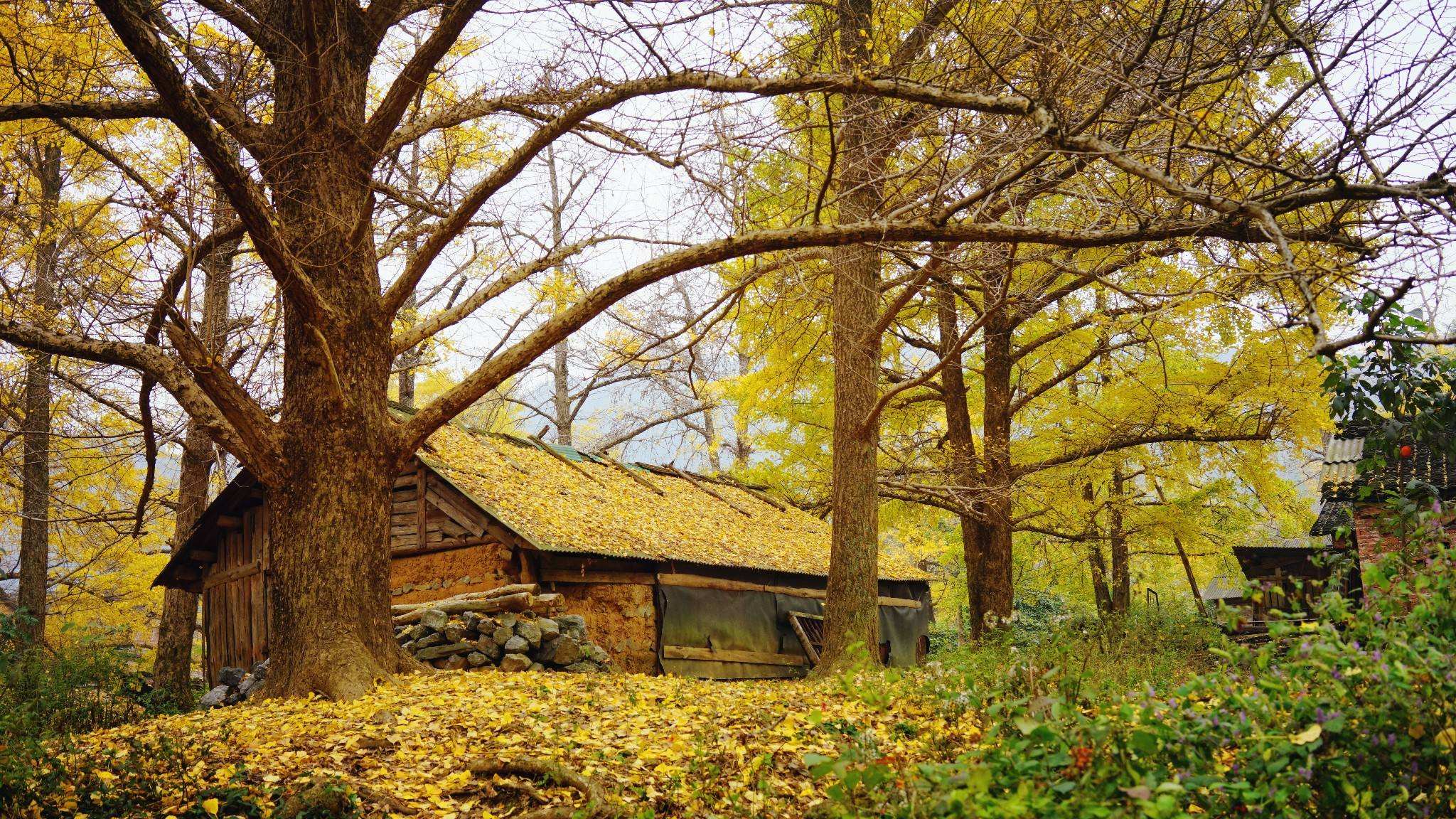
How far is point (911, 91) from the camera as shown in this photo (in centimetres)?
623

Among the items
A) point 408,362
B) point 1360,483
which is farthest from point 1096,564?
point 408,362

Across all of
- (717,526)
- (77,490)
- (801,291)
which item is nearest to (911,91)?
(801,291)

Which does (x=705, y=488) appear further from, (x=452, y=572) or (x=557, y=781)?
(x=557, y=781)

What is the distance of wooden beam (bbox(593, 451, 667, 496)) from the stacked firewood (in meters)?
6.19

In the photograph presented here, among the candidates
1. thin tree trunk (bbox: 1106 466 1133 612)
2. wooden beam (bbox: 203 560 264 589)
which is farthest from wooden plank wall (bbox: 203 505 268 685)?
thin tree trunk (bbox: 1106 466 1133 612)

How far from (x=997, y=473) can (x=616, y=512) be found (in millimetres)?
5965

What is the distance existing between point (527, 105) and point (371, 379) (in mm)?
2634

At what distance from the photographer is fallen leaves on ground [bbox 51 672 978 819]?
4.93m

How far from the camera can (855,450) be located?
11.2m

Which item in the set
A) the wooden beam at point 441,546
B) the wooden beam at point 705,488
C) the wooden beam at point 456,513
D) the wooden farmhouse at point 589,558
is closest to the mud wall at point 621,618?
the wooden farmhouse at point 589,558

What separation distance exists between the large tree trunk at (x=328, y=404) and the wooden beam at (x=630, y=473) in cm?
908

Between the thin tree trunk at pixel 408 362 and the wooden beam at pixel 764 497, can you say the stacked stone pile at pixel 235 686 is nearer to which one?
the thin tree trunk at pixel 408 362

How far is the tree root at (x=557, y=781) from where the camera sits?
4668mm

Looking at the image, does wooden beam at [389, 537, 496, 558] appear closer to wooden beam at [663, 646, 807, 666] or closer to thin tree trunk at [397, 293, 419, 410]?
wooden beam at [663, 646, 807, 666]
